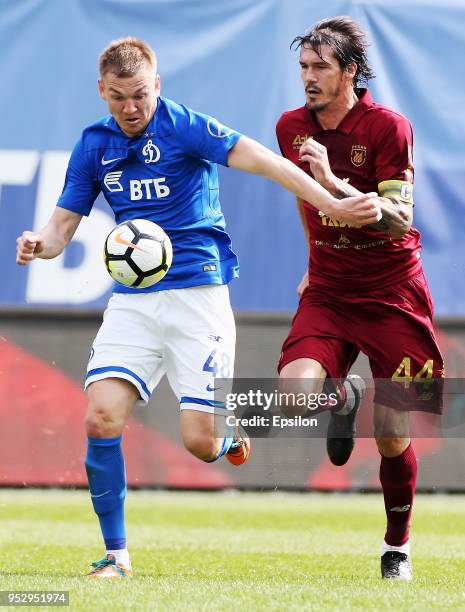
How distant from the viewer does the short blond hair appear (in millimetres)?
5098

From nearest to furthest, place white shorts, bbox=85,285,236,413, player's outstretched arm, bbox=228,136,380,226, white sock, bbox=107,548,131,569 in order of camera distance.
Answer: player's outstretched arm, bbox=228,136,380,226
white sock, bbox=107,548,131,569
white shorts, bbox=85,285,236,413

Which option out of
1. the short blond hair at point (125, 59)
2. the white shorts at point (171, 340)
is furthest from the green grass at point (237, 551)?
the short blond hair at point (125, 59)

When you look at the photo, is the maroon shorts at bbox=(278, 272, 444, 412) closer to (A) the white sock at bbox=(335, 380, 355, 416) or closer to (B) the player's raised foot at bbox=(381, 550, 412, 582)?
(A) the white sock at bbox=(335, 380, 355, 416)

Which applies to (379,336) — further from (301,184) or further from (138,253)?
(138,253)

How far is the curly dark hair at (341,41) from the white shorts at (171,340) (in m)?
1.24

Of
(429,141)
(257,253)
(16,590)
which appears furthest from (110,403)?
(429,141)

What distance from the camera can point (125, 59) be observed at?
5.11m

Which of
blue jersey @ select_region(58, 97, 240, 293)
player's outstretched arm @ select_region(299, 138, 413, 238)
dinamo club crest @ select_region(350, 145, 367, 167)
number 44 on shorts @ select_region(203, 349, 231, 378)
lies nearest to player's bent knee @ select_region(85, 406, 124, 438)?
number 44 on shorts @ select_region(203, 349, 231, 378)

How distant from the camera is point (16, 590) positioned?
451 cm

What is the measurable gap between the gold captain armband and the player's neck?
1.35 feet

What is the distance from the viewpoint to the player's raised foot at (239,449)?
580 centimetres

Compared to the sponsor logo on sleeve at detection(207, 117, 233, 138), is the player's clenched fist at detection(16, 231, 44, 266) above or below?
below

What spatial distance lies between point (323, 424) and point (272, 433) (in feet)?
2.04

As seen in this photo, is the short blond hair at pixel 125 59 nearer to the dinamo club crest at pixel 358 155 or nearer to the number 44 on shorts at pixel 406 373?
the dinamo club crest at pixel 358 155
